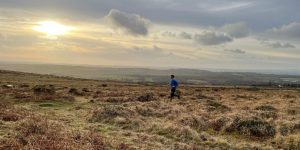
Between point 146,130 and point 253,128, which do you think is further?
point 253,128

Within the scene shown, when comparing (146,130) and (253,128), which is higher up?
(253,128)

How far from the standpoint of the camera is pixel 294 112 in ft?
88.8

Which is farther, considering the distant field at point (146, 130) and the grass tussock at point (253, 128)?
the grass tussock at point (253, 128)

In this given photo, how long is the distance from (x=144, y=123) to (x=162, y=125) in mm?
1202

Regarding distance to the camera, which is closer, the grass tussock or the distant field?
the distant field

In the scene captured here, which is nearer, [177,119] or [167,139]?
[167,139]

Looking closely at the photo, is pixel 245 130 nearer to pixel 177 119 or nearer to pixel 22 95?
pixel 177 119

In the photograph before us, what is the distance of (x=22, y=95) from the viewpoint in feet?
123

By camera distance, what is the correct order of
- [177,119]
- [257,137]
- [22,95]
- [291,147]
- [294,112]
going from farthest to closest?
[22,95] → [294,112] → [177,119] → [257,137] → [291,147]

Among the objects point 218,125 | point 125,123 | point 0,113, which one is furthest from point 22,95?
point 218,125

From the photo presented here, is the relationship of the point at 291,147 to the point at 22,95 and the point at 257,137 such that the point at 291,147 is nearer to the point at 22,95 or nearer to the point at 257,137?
the point at 257,137

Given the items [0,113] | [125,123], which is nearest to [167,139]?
[125,123]

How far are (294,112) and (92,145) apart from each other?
17396mm

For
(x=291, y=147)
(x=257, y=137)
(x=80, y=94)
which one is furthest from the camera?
(x=80, y=94)
